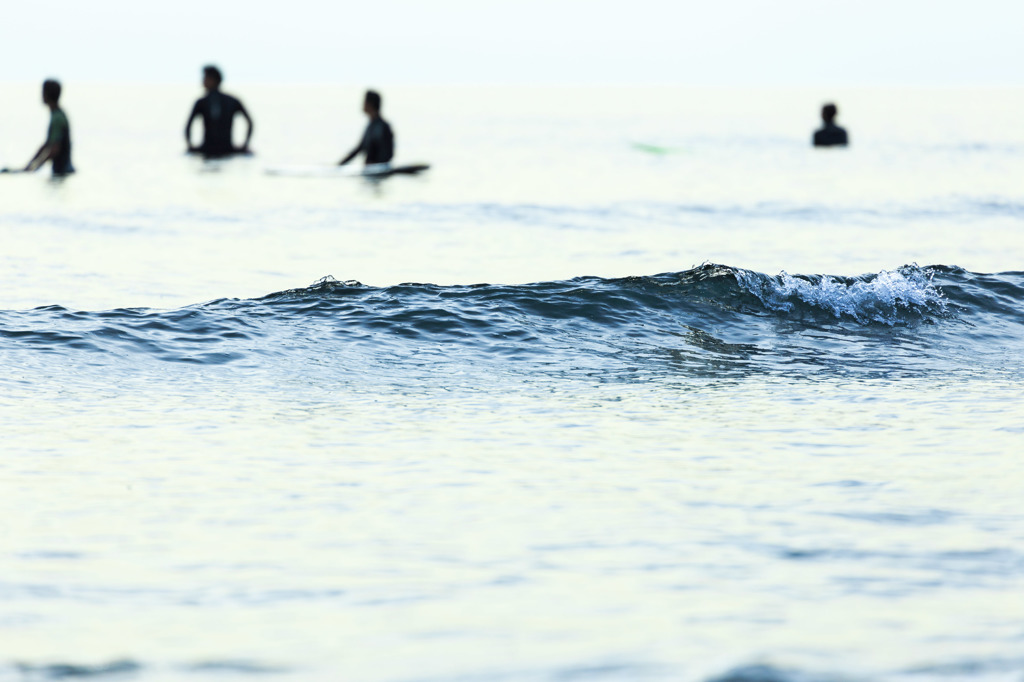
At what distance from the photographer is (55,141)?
1948cm

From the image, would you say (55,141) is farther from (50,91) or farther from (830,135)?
(830,135)

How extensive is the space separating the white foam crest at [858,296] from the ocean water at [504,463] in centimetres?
3

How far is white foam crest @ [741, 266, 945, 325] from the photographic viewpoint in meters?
9.95

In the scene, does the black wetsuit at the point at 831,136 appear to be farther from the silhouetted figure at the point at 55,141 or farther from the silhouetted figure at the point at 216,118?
the silhouetted figure at the point at 55,141

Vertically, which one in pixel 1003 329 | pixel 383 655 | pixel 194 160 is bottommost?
pixel 383 655

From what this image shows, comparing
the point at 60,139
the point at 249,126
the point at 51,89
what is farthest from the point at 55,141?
the point at 249,126

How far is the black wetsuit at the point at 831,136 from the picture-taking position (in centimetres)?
3136

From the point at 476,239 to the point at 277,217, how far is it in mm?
3293

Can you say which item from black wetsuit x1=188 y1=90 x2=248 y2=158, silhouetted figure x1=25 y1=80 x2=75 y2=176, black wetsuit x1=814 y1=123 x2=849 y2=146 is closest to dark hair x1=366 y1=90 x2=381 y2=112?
black wetsuit x1=188 y1=90 x2=248 y2=158

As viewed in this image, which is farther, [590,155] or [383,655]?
[590,155]

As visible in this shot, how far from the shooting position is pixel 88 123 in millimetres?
50938

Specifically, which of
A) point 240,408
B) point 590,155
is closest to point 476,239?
point 240,408

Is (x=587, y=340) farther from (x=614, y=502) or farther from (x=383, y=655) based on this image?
(x=383, y=655)

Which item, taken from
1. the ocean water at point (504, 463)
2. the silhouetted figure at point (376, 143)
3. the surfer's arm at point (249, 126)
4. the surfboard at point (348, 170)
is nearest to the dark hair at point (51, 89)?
the surfer's arm at point (249, 126)
